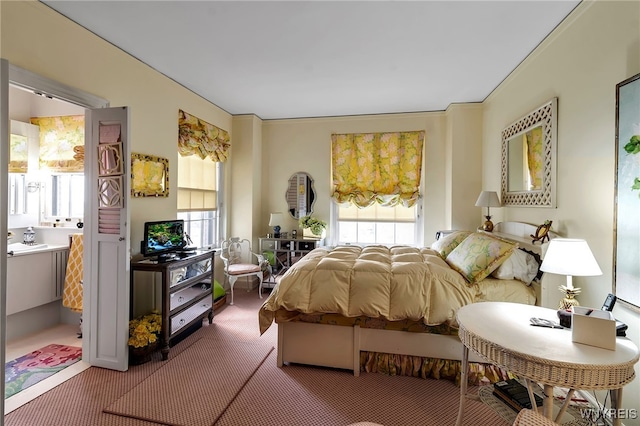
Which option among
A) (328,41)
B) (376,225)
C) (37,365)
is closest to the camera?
(37,365)

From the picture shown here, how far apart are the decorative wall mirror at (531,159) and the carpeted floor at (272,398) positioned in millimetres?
1848

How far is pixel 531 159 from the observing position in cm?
287

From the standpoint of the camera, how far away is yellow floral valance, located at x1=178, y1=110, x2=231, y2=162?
3.68 m

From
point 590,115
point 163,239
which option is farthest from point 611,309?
point 163,239

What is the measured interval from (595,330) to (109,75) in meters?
3.81

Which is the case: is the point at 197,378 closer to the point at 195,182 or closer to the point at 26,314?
the point at 26,314

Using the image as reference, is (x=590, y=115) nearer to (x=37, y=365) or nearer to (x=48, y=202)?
(x=37, y=365)

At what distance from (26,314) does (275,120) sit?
400cm

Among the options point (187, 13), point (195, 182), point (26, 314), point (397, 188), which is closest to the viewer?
point (187, 13)

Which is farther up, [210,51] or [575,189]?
[210,51]

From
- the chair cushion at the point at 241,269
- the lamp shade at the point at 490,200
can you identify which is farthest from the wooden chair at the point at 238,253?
the lamp shade at the point at 490,200

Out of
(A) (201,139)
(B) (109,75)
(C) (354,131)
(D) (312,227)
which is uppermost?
(C) (354,131)

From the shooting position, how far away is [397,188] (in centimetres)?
474

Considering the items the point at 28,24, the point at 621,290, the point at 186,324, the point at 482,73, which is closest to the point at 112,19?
the point at 28,24
